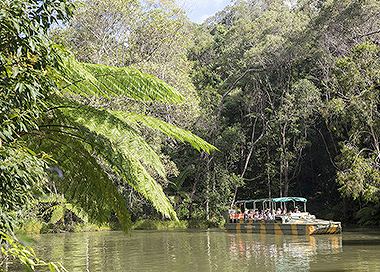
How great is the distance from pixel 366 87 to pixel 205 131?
1249 cm

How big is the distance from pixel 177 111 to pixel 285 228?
5.92 meters

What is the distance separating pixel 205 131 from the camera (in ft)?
86.6

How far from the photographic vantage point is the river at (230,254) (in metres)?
11.0

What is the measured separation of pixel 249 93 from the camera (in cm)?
2819

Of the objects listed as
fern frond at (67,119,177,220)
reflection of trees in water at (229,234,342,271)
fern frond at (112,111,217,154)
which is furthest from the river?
fern frond at (67,119,177,220)

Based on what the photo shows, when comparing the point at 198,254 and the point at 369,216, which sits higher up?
the point at 369,216

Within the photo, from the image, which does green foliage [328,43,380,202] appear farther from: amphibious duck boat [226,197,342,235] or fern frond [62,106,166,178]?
fern frond [62,106,166,178]

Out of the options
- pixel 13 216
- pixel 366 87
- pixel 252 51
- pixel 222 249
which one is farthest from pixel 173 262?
pixel 252 51

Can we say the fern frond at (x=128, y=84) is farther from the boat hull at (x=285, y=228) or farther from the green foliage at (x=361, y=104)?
the boat hull at (x=285, y=228)

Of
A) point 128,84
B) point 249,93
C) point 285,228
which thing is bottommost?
point 285,228

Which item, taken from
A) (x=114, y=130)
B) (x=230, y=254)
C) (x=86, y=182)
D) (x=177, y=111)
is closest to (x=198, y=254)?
(x=230, y=254)

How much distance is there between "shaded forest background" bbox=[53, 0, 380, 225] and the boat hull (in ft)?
8.84

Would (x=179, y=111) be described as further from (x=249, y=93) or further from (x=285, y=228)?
(x=249, y=93)

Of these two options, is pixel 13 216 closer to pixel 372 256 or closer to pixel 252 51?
pixel 372 256
